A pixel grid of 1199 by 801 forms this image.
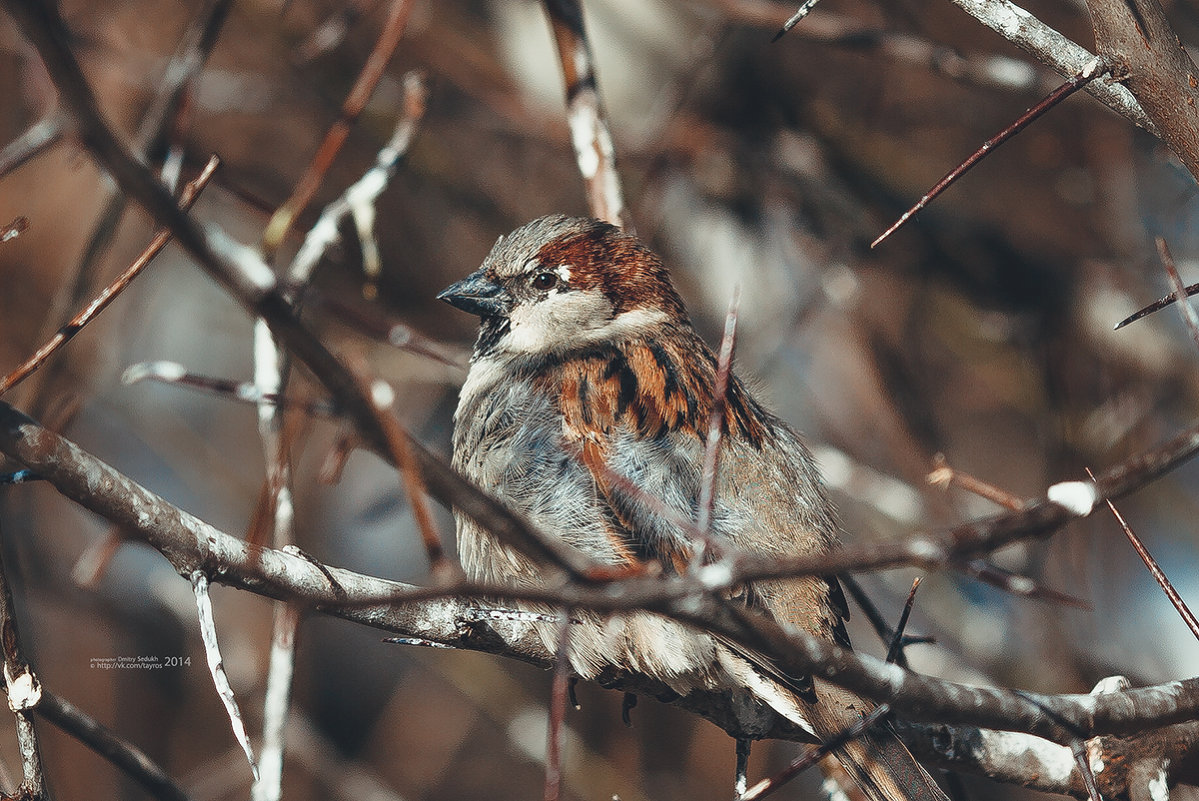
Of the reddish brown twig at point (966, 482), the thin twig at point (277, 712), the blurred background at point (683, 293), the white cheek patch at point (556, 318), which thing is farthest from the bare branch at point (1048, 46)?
the blurred background at point (683, 293)

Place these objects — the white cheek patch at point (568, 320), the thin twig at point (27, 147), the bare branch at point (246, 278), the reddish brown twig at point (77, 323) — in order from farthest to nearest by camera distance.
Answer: the white cheek patch at point (568, 320) → the reddish brown twig at point (77, 323) → the thin twig at point (27, 147) → the bare branch at point (246, 278)

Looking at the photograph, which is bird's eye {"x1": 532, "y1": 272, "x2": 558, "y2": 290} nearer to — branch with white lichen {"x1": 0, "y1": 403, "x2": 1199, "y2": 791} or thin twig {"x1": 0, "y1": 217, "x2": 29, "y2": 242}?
branch with white lichen {"x1": 0, "y1": 403, "x2": 1199, "y2": 791}

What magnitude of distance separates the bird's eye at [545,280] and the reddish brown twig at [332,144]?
3.23 ft

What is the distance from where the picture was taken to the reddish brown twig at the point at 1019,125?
1919mm

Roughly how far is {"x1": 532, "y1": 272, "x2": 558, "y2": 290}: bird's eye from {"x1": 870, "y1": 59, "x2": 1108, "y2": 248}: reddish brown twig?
2088mm

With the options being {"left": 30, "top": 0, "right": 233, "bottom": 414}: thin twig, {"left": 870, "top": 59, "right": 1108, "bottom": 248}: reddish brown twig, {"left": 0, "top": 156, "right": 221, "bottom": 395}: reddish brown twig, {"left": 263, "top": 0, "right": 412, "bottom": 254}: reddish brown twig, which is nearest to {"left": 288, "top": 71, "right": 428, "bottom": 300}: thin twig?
{"left": 263, "top": 0, "right": 412, "bottom": 254}: reddish brown twig

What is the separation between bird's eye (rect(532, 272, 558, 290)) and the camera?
3.97m

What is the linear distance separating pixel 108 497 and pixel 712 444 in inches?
Answer: 39.9

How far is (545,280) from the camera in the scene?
3.98 meters

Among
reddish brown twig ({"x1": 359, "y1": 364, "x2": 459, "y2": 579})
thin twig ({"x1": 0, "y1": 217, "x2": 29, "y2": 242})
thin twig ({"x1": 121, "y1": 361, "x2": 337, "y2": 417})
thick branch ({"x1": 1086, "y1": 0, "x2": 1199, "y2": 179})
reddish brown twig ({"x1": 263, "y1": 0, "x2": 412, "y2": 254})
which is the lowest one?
reddish brown twig ({"x1": 359, "y1": 364, "x2": 459, "y2": 579})

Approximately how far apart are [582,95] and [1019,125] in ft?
6.62

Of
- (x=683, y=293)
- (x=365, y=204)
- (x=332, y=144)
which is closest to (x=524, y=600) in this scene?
(x=332, y=144)

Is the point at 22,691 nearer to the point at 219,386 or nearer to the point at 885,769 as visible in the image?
the point at 219,386

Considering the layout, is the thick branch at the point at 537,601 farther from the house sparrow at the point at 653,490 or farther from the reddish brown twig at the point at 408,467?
the house sparrow at the point at 653,490
